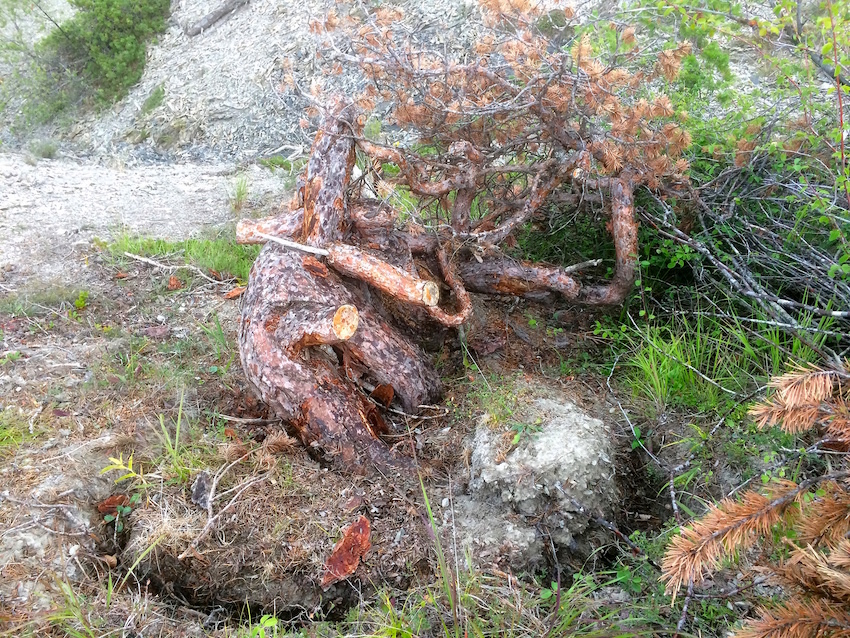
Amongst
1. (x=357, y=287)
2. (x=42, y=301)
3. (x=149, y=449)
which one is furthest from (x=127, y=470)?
(x=42, y=301)

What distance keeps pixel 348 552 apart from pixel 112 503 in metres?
1.11

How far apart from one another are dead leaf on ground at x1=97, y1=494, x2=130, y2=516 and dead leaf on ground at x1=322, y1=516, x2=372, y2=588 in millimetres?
995

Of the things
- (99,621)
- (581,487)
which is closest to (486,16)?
(581,487)

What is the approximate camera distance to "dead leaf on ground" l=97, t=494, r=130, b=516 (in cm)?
253

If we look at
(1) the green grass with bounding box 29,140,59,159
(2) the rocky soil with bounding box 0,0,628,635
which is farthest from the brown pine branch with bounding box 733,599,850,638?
(1) the green grass with bounding box 29,140,59,159

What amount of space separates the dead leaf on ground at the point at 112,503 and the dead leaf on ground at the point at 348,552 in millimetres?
995

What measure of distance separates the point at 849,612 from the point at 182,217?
598cm

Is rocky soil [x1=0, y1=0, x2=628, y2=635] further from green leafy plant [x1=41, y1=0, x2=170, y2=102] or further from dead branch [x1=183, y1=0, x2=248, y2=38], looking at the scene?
dead branch [x1=183, y1=0, x2=248, y2=38]

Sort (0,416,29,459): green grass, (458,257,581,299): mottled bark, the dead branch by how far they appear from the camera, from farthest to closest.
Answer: the dead branch → (458,257,581,299): mottled bark → (0,416,29,459): green grass

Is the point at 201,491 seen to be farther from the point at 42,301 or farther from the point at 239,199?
the point at 239,199

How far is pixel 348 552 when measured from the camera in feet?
7.99

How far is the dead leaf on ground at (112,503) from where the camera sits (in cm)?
253

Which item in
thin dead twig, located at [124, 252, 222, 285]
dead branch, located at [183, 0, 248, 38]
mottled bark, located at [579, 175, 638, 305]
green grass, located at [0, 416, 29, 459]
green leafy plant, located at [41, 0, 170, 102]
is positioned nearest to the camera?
green grass, located at [0, 416, 29, 459]

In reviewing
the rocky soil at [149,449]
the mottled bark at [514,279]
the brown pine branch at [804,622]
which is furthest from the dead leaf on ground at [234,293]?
the brown pine branch at [804,622]
